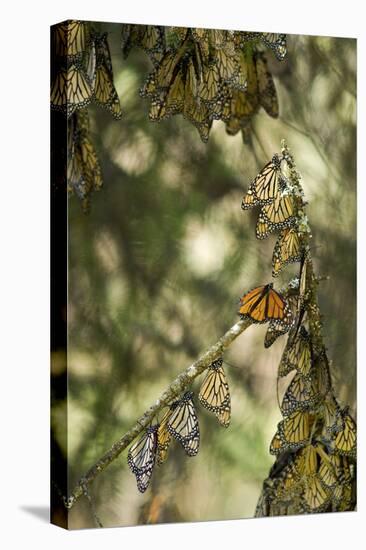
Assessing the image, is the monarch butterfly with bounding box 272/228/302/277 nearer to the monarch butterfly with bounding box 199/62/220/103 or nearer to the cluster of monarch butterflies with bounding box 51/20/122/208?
the monarch butterfly with bounding box 199/62/220/103

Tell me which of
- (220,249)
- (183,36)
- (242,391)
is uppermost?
(183,36)

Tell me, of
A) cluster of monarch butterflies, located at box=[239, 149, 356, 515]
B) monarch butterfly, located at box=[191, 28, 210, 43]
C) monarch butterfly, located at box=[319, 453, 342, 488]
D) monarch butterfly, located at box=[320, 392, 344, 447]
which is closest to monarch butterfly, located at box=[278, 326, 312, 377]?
cluster of monarch butterflies, located at box=[239, 149, 356, 515]

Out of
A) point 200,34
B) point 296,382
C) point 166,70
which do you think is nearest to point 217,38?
point 200,34

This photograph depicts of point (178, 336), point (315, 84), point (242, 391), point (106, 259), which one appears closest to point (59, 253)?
point (106, 259)

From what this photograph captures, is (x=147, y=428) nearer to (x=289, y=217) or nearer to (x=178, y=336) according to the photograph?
(x=178, y=336)

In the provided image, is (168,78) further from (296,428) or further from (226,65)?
(296,428)

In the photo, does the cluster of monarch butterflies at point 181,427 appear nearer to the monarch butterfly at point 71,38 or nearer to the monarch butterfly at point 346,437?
the monarch butterfly at point 346,437
